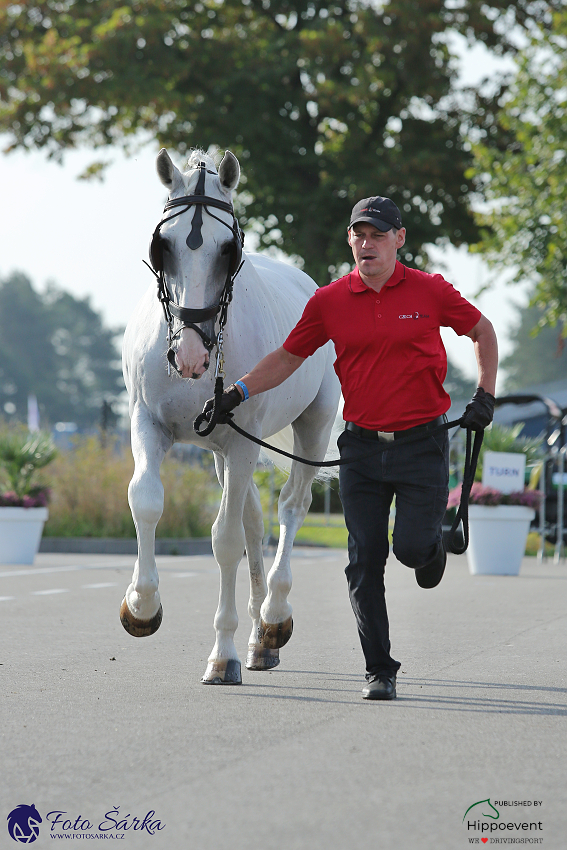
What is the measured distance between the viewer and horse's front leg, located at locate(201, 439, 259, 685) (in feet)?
19.2

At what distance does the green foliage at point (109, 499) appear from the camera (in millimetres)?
19422

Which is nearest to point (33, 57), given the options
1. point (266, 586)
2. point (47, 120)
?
point (47, 120)

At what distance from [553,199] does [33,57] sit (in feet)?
37.7

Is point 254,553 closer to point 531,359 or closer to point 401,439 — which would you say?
point 401,439

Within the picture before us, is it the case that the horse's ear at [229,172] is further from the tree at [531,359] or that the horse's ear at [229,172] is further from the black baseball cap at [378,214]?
the tree at [531,359]

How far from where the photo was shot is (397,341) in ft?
18.2

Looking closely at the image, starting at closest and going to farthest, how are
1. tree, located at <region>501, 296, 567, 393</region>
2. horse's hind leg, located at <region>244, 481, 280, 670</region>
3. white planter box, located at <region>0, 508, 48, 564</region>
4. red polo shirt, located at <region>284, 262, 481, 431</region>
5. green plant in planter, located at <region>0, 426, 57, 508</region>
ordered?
red polo shirt, located at <region>284, 262, 481, 431</region> → horse's hind leg, located at <region>244, 481, 280, 670</region> → white planter box, located at <region>0, 508, 48, 564</region> → green plant in planter, located at <region>0, 426, 57, 508</region> → tree, located at <region>501, 296, 567, 393</region>

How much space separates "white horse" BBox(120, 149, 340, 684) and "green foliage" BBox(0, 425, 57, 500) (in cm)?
971

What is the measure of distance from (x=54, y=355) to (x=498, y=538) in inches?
3912

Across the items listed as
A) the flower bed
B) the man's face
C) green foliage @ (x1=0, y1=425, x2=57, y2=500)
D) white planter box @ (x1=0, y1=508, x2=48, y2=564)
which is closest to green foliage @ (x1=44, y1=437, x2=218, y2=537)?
green foliage @ (x1=0, y1=425, x2=57, y2=500)

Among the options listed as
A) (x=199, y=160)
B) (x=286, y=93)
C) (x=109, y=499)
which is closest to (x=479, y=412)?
(x=199, y=160)

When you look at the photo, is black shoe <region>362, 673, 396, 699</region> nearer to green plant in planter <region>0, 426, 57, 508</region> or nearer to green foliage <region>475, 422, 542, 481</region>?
green plant in planter <region>0, 426, 57, 508</region>

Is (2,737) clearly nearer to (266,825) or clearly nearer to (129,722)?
(129,722)

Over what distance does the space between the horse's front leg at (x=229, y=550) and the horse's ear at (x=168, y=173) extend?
1.30m
